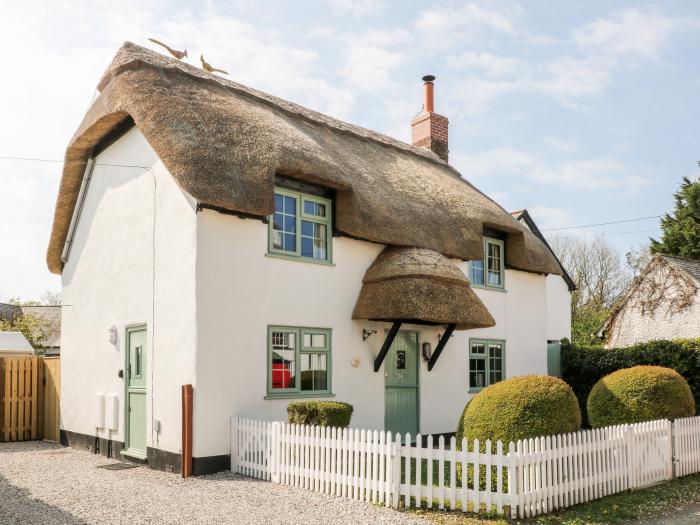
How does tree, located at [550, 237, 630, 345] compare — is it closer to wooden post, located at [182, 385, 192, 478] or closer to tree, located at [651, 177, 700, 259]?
tree, located at [651, 177, 700, 259]

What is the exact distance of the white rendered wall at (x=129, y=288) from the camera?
10.2m

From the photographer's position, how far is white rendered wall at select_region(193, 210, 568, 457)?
9.88 m

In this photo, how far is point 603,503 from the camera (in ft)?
26.7

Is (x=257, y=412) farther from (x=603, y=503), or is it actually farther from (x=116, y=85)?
(x=116, y=85)

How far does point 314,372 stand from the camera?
1136 cm

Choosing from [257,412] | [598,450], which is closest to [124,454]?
[257,412]

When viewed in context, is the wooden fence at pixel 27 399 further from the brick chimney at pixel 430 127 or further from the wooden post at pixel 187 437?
the brick chimney at pixel 430 127

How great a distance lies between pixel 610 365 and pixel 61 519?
13834 mm

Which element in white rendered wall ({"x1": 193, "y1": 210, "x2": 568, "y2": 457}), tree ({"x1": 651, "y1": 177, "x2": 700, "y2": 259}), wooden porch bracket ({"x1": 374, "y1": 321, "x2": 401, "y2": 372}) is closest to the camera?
white rendered wall ({"x1": 193, "y1": 210, "x2": 568, "y2": 457})

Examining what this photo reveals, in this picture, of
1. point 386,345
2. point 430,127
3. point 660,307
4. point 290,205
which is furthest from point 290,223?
point 660,307

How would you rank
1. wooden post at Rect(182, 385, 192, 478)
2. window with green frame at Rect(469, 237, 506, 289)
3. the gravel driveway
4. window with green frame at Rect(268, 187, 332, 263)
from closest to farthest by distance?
the gravel driveway, wooden post at Rect(182, 385, 192, 478), window with green frame at Rect(268, 187, 332, 263), window with green frame at Rect(469, 237, 506, 289)

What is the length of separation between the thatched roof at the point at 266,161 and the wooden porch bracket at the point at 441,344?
66.8 inches

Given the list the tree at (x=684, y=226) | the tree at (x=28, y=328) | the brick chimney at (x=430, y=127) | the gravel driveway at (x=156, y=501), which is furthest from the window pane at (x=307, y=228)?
the tree at (x=684, y=226)

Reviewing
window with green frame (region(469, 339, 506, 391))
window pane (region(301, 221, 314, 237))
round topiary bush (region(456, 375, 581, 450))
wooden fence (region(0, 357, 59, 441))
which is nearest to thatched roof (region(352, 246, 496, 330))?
window pane (region(301, 221, 314, 237))
